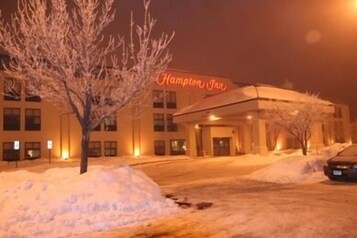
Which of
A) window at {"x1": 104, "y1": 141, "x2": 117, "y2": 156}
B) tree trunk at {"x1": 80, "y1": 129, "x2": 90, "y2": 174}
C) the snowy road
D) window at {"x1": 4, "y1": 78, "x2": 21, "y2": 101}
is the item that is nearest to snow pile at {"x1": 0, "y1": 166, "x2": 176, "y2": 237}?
tree trunk at {"x1": 80, "y1": 129, "x2": 90, "y2": 174}

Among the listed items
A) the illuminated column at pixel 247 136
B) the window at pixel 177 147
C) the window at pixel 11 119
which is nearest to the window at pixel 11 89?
the window at pixel 11 119

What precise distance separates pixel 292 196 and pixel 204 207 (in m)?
3.12

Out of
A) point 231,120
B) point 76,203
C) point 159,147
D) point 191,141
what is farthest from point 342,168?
point 159,147

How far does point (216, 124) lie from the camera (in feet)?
148

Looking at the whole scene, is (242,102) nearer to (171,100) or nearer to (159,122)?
(159,122)

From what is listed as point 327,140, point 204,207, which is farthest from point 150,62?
point 327,140

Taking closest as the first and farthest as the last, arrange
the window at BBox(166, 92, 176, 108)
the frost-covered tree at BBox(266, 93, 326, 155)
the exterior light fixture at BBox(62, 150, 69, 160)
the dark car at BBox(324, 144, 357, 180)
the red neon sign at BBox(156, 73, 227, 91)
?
the dark car at BBox(324, 144, 357, 180)
the frost-covered tree at BBox(266, 93, 326, 155)
the exterior light fixture at BBox(62, 150, 69, 160)
the red neon sign at BBox(156, 73, 227, 91)
the window at BBox(166, 92, 176, 108)

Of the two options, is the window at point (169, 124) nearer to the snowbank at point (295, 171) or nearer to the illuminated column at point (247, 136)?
the illuminated column at point (247, 136)

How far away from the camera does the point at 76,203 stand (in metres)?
10.2

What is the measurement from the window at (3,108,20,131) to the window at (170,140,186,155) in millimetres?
20140

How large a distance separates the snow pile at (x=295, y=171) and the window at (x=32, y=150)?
32265mm

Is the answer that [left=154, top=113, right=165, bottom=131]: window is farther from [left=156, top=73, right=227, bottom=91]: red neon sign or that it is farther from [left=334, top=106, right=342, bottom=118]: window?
[left=334, top=106, right=342, bottom=118]: window

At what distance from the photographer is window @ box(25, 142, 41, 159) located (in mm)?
44531

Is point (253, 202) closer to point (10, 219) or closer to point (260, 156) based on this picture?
point (10, 219)
